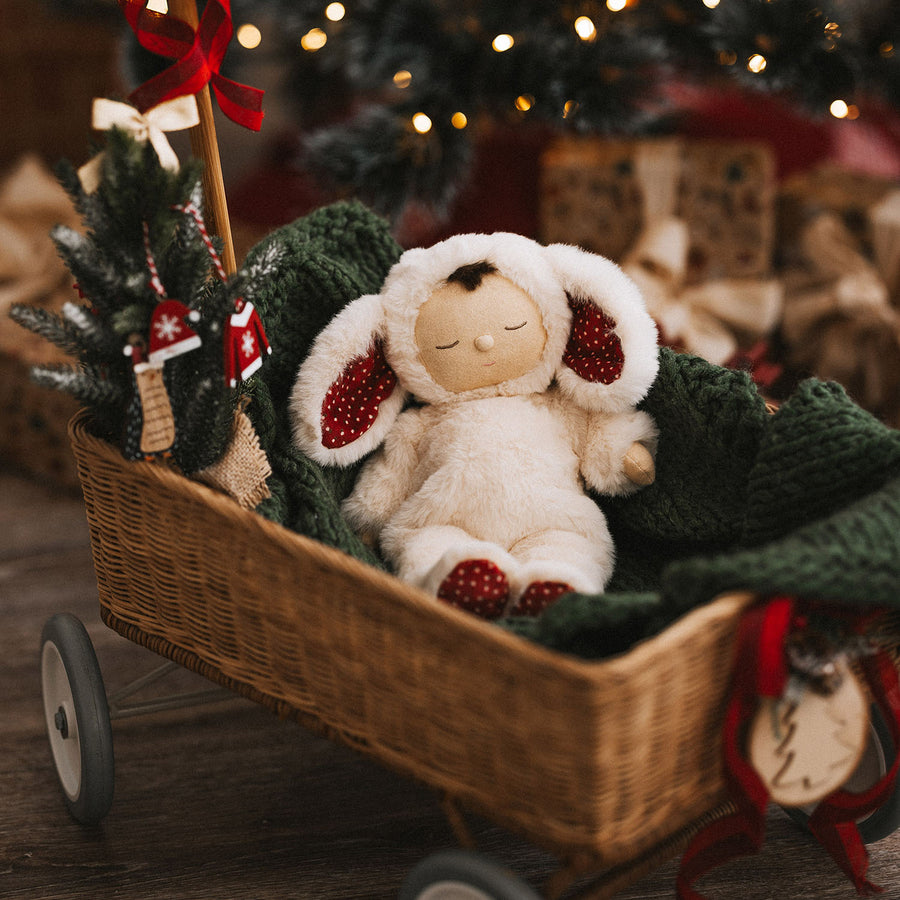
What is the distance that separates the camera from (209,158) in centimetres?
90

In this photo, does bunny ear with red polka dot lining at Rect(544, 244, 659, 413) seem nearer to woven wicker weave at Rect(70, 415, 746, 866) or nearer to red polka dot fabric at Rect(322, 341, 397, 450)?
red polka dot fabric at Rect(322, 341, 397, 450)

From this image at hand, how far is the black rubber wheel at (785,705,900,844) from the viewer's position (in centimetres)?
92

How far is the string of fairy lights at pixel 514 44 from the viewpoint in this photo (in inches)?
53.0

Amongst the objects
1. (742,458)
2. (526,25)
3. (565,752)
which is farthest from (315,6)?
(565,752)

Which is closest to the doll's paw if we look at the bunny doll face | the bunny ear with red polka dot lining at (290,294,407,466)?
the bunny doll face

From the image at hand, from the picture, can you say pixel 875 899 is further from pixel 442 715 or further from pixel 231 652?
pixel 231 652

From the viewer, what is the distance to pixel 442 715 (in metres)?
0.72

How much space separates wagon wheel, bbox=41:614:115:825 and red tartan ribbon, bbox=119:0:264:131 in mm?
527

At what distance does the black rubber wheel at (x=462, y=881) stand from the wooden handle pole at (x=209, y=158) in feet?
1.77

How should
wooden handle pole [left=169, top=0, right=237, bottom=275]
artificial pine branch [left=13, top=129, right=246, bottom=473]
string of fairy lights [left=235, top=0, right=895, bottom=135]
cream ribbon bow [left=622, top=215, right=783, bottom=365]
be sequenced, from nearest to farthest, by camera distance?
artificial pine branch [left=13, top=129, right=246, bottom=473] < wooden handle pole [left=169, top=0, right=237, bottom=275] < string of fairy lights [left=235, top=0, right=895, bottom=135] < cream ribbon bow [left=622, top=215, right=783, bottom=365]

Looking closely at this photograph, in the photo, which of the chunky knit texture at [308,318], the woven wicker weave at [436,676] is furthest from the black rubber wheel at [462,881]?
the chunky knit texture at [308,318]

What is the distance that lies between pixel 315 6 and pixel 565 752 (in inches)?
46.5

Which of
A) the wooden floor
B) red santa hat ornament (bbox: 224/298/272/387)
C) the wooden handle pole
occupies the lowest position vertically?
the wooden floor

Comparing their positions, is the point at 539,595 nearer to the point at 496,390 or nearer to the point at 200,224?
the point at 496,390
